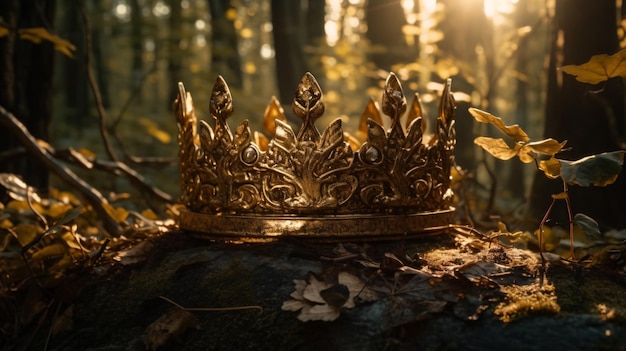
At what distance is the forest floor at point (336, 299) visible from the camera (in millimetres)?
1564

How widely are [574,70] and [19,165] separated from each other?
10.5 feet

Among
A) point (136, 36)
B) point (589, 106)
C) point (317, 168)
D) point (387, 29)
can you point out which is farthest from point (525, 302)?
point (136, 36)

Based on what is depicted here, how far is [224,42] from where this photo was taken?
12422mm

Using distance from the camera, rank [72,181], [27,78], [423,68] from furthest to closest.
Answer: [423,68], [27,78], [72,181]

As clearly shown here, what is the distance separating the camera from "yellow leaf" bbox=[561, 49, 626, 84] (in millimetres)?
1865

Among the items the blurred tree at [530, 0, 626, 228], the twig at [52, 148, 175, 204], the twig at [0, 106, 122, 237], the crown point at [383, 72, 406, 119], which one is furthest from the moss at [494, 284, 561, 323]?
the twig at [52, 148, 175, 204]

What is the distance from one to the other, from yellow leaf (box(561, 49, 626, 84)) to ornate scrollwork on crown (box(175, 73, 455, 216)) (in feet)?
1.93

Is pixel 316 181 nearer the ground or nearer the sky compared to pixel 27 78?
nearer the ground

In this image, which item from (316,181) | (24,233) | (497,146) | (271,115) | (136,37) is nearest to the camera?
(497,146)

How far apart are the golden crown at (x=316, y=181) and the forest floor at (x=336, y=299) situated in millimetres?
75

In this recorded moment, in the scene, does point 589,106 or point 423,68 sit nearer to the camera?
point 589,106

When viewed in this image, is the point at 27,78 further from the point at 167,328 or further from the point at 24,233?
the point at 167,328

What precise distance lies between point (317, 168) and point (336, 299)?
2.34 feet

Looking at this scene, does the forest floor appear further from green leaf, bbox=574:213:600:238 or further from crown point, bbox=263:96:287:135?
crown point, bbox=263:96:287:135
